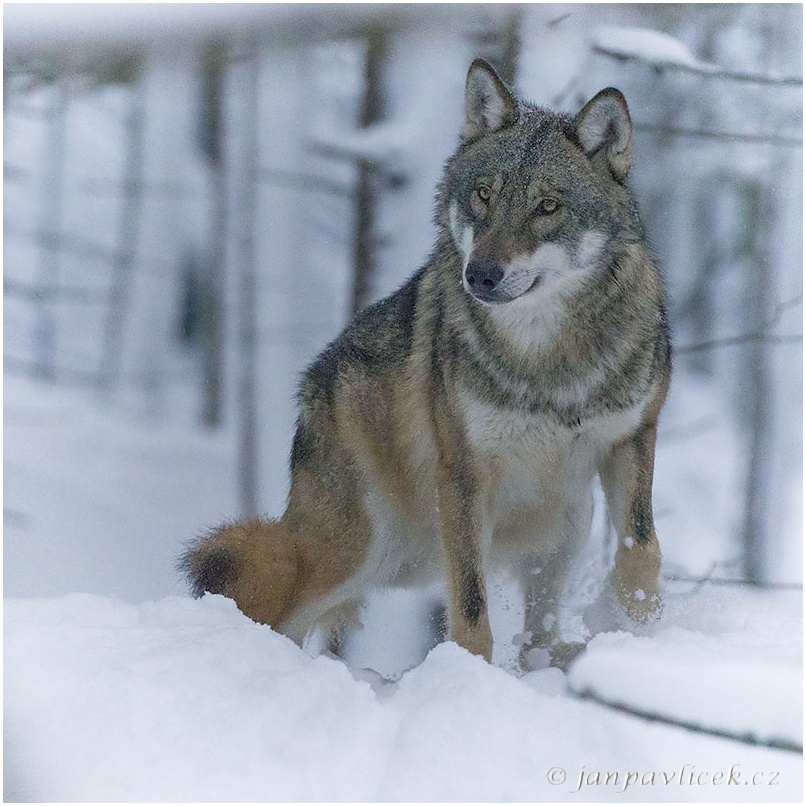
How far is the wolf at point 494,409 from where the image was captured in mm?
3301

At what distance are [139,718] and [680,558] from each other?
461 cm

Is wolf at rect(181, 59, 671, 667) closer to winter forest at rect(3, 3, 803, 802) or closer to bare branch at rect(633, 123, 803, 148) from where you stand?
winter forest at rect(3, 3, 803, 802)

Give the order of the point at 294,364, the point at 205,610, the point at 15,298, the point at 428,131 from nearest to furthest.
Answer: the point at 205,610 → the point at 428,131 → the point at 15,298 → the point at 294,364

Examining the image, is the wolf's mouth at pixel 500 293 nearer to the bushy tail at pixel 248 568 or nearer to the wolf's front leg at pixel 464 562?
the wolf's front leg at pixel 464 562

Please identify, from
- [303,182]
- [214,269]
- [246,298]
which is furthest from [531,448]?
[214,269]

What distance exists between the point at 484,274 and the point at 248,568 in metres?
1.60

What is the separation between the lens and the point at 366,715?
9.12 feet

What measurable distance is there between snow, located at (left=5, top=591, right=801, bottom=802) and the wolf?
0.72 meters

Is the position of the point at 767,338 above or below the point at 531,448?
above

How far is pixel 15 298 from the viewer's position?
725cm

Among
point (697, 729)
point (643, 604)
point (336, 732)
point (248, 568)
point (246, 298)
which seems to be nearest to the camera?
point (697, 729)

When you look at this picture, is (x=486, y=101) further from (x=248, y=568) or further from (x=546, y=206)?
(x=248, y=568)

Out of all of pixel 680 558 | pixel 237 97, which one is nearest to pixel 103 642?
pixel 680 558

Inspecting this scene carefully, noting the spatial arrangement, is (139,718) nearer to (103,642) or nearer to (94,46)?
(103,642)
